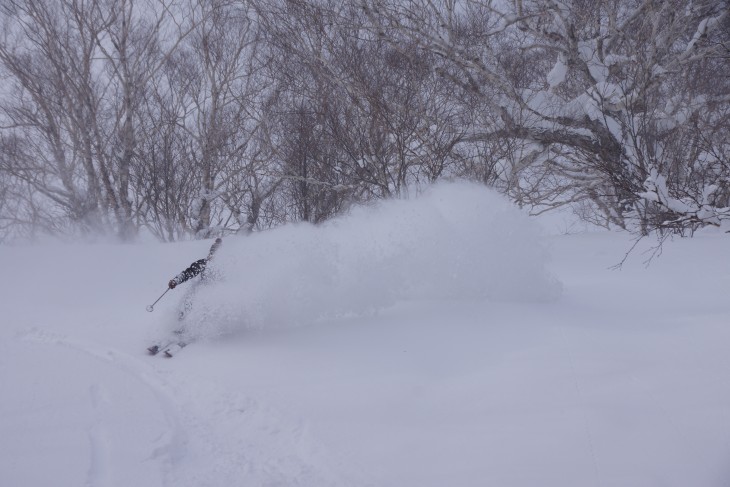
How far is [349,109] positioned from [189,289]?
7.19 m

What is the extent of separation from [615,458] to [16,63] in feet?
57.8

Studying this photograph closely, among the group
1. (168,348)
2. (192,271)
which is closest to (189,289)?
(192,271)

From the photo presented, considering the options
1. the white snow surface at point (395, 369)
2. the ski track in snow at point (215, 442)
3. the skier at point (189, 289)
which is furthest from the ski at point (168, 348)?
the ski track in snow at point (215, 442)

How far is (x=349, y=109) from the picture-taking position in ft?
40.8

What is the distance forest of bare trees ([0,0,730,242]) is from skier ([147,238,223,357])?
17.5ft

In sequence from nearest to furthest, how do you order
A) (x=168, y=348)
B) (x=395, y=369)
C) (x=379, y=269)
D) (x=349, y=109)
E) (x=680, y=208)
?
(x=680, y=208), (x=395, y=369), (x=168, y=348), (x=379, y=269), (x=349, y=109)

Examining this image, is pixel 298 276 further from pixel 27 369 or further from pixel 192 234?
pixel 192 234

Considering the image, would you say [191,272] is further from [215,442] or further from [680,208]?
[680,208]

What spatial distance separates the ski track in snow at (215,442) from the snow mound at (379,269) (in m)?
1.51

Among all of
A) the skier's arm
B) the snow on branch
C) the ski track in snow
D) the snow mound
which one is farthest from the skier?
the snow on branch

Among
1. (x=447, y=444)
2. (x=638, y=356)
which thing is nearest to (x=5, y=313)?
(x=447, y=444)

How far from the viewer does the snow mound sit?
20.8 ft

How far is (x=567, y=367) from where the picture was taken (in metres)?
4.62

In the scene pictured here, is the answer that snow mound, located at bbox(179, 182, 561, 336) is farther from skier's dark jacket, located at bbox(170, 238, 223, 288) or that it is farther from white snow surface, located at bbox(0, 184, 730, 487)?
skier's dark jacket, located at bbox(170, 238, 223, 288)
